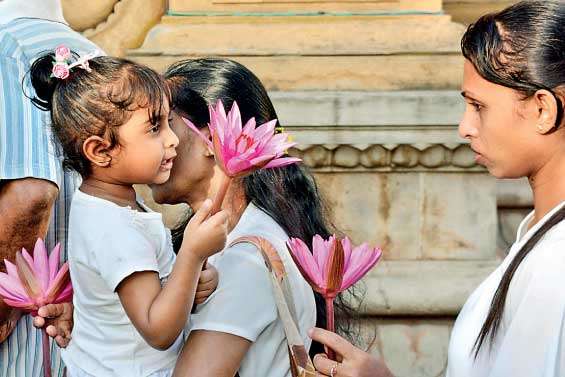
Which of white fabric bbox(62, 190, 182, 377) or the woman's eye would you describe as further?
white fabric bbox(62, 190, 182, 377)

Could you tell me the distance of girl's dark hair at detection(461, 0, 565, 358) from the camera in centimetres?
244

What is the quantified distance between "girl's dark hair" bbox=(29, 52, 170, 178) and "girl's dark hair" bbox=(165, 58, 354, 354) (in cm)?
12

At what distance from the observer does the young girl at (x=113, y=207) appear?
2.85 meters

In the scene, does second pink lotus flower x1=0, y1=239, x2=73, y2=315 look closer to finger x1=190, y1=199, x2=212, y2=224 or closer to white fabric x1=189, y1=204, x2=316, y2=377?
white fabric x1=189, y1=204, x2=316, y2=377

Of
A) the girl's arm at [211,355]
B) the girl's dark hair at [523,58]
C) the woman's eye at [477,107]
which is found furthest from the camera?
the girl's arm at [211,355]

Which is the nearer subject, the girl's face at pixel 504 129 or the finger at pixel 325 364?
the girl's face at pixel 504 129

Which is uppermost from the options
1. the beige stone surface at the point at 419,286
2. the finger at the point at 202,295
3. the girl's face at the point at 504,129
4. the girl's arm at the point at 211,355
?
the girl's face at the point at 504,129

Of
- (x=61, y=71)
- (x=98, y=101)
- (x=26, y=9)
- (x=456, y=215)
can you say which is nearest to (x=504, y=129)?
(x=98, y=101)

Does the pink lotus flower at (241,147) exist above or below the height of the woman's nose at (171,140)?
above

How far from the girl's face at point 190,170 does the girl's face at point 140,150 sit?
15cm

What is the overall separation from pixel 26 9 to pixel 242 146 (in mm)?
1352

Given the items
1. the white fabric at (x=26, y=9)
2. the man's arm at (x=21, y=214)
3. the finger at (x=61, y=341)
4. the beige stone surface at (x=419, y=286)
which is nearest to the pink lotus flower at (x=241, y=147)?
the finger at (x=61, y=341)

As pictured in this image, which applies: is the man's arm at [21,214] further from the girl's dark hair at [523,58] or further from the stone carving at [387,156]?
the stone carving at [387,156]

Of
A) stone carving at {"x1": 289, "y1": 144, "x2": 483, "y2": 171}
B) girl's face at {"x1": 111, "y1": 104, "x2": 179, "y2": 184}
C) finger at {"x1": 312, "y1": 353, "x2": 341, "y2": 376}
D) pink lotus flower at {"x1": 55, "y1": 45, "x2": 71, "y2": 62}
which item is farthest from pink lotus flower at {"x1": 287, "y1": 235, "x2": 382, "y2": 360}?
stone carving at {"x1": 289, "y1": 144, "x2": 483, "y2": 171}
